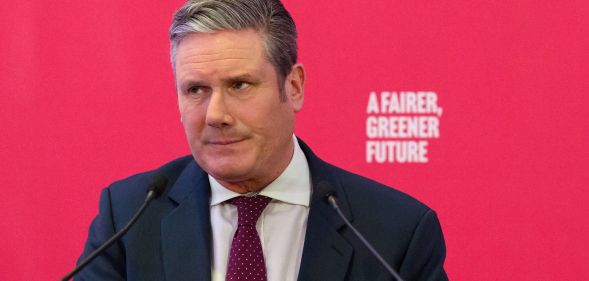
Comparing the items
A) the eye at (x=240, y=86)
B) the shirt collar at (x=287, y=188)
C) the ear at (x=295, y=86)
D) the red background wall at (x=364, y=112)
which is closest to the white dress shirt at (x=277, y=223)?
the shirt collar at (x=287, y=188)

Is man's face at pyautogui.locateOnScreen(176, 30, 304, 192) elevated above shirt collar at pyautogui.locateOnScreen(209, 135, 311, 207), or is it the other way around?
man's face at pyautogui.locateOnScreen(176, 30, 304, 192)

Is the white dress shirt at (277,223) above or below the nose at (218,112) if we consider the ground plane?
below

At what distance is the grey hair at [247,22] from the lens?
1.91 meters

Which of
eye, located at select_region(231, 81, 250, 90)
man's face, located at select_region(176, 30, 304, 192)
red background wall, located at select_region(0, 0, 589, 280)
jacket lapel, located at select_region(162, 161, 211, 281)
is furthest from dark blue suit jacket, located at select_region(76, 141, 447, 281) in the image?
red background wall, located at select_region(0, 0, 589, 280)

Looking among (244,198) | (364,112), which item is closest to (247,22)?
(244,198)

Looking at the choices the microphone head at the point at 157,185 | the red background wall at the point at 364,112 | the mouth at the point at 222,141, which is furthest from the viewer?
the red background wall at the point at 364,112

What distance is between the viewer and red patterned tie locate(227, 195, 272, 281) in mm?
1917

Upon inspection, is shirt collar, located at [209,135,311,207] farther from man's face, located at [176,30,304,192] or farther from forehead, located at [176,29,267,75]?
forehead, located at [176,29,267,75]

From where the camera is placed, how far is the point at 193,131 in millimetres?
1914

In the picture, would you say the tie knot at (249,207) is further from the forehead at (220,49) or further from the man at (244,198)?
the forehead at (220,49)

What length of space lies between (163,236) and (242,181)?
0.61 ft

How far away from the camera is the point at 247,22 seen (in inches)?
75.7

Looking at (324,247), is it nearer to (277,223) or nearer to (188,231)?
(277,223)

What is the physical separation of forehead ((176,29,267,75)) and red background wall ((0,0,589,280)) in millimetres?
608
